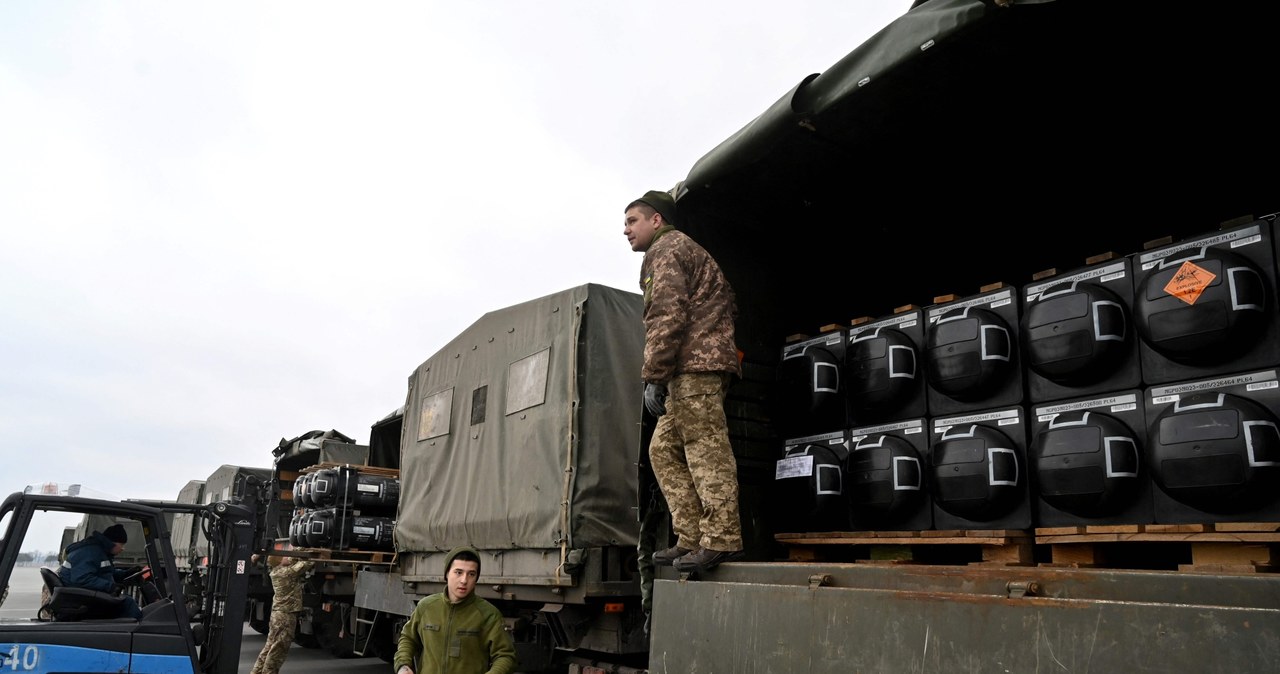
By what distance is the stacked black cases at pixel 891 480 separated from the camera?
4.15 meters

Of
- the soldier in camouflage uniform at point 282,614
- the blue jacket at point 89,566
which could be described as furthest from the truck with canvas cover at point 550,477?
the soldier in camouflage uniform at point 282,614

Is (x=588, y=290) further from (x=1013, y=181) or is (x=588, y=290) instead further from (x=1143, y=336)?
(x=1143, y=336)

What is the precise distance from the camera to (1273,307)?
3156 millimetres

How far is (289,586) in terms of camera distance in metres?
10.8

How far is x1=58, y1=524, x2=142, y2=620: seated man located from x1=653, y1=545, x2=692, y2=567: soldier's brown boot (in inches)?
164

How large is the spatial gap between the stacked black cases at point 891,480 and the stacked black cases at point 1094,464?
58 cm

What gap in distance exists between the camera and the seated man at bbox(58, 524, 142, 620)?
6453mm

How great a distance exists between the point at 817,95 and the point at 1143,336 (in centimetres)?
168

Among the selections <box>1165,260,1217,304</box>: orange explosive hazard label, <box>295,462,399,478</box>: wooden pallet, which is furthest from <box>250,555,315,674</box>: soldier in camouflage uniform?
<box>1165,260,1217,304</box>: orange explosive hazard label

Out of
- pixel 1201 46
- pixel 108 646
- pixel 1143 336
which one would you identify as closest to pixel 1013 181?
pixel 1201 46

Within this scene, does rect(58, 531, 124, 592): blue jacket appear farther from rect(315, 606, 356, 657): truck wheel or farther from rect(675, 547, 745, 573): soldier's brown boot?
rect(315, 606, 356, 657): truck wheel

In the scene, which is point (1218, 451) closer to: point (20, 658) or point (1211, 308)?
point (1211, 308)

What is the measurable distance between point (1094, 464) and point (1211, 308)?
70cm

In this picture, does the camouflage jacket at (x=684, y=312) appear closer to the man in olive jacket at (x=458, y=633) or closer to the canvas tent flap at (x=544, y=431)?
the man in olive jacket at (x=458, y=633)
